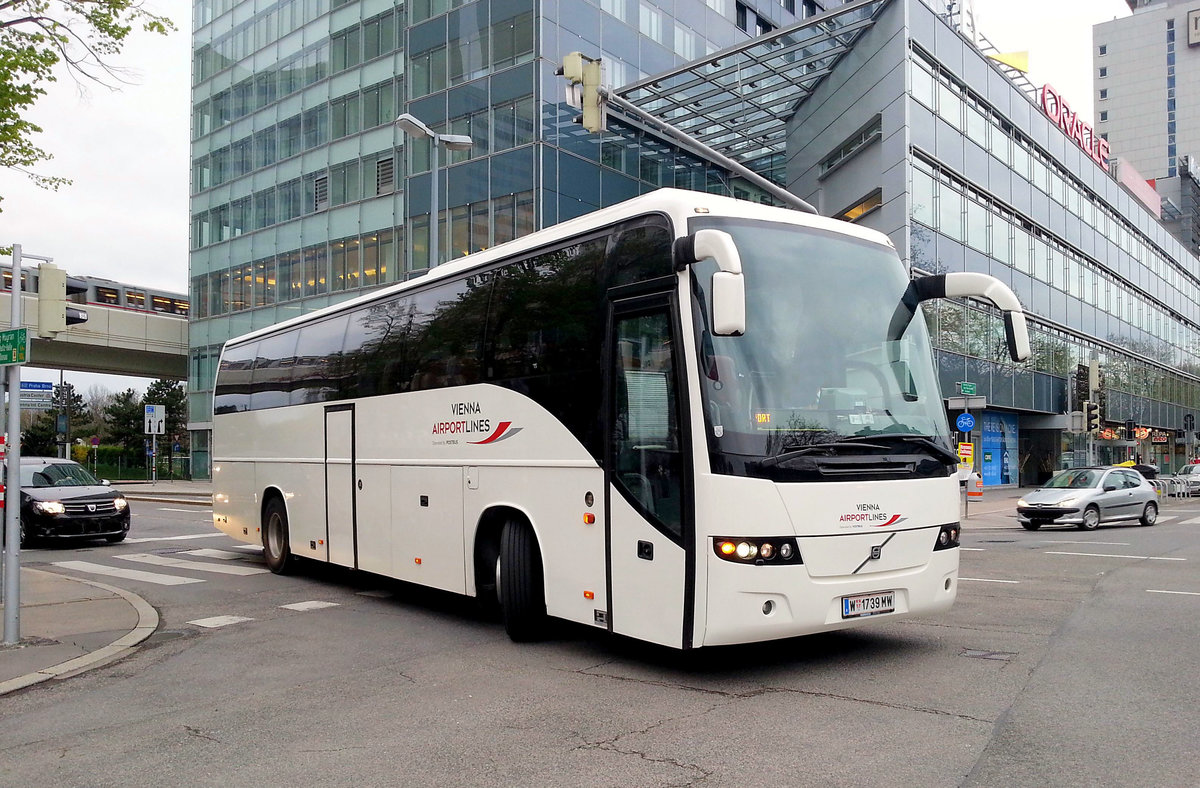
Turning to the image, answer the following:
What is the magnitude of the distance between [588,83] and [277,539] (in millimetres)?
7665

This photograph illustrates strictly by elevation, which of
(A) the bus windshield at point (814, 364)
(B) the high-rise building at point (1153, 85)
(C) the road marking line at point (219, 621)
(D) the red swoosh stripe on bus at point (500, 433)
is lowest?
(C) the road marking line at point (219, 621)

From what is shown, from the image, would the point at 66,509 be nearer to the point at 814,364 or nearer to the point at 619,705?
the point at 619,705

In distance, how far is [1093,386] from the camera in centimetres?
3800

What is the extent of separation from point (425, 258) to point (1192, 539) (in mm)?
26073

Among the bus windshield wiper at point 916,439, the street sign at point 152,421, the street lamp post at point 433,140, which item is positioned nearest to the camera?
the bus windshield wiper at point 916,439

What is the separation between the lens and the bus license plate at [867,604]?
6.89 metres

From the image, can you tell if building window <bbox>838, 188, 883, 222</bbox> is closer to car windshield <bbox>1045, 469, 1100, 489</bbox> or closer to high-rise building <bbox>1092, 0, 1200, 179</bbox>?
car windshield <bbox>1045, 469, 1100, 489</bbox>

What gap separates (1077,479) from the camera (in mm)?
23781

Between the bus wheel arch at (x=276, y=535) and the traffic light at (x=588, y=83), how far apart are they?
262 inches

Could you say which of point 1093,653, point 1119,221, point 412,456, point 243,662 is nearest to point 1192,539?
point 1093,653

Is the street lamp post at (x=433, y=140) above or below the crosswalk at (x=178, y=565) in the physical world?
above

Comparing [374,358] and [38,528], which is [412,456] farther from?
[38,528]

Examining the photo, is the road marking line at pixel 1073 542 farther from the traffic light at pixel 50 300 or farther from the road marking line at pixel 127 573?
the traffic light at pixel 50 300

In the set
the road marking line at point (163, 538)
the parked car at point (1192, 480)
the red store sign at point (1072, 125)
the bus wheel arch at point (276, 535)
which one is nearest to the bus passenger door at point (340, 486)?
the bus wheel arch at point (276, 535)
